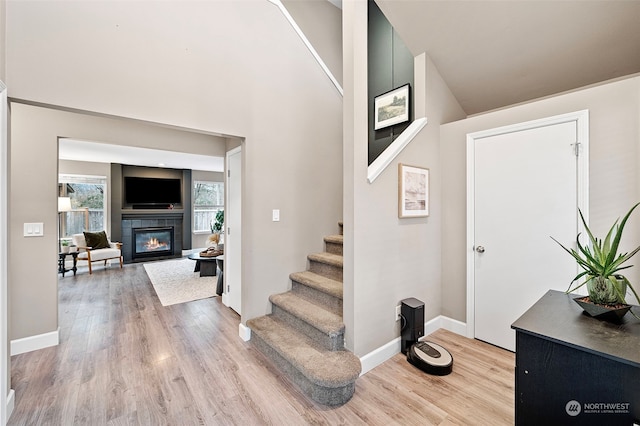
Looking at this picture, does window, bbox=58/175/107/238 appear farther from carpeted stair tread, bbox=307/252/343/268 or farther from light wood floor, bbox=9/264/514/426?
carpeted stair tread, bbox=307/252/343/268

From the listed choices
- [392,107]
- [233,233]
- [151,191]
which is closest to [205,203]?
[151,191]

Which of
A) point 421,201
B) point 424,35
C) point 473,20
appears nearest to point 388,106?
point 424,35

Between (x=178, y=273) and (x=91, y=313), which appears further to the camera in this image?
(x=178, y=273)

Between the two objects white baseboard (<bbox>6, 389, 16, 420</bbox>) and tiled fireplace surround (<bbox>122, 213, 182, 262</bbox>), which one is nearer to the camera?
white baseboard (<bbox>6, 389, 16, 420</bbox>)

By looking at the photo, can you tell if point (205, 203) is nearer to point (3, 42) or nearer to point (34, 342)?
point (34, 342)

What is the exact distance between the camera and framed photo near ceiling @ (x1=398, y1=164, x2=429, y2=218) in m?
2.43

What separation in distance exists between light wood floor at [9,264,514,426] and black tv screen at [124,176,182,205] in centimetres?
443

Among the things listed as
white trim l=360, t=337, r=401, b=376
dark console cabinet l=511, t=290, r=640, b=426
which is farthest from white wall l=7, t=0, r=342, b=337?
dark console cabinet l=511, t=290, r=640, b=426

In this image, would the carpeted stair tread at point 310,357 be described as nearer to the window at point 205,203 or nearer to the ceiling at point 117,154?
the ceiling at point 117,154

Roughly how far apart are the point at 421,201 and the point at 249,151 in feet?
5.92

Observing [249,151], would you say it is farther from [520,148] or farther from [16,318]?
[16,318]

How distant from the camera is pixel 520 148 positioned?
238 centimetres

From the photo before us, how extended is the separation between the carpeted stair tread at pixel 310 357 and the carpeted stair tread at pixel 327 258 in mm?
739

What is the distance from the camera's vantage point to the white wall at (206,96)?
184 cm
